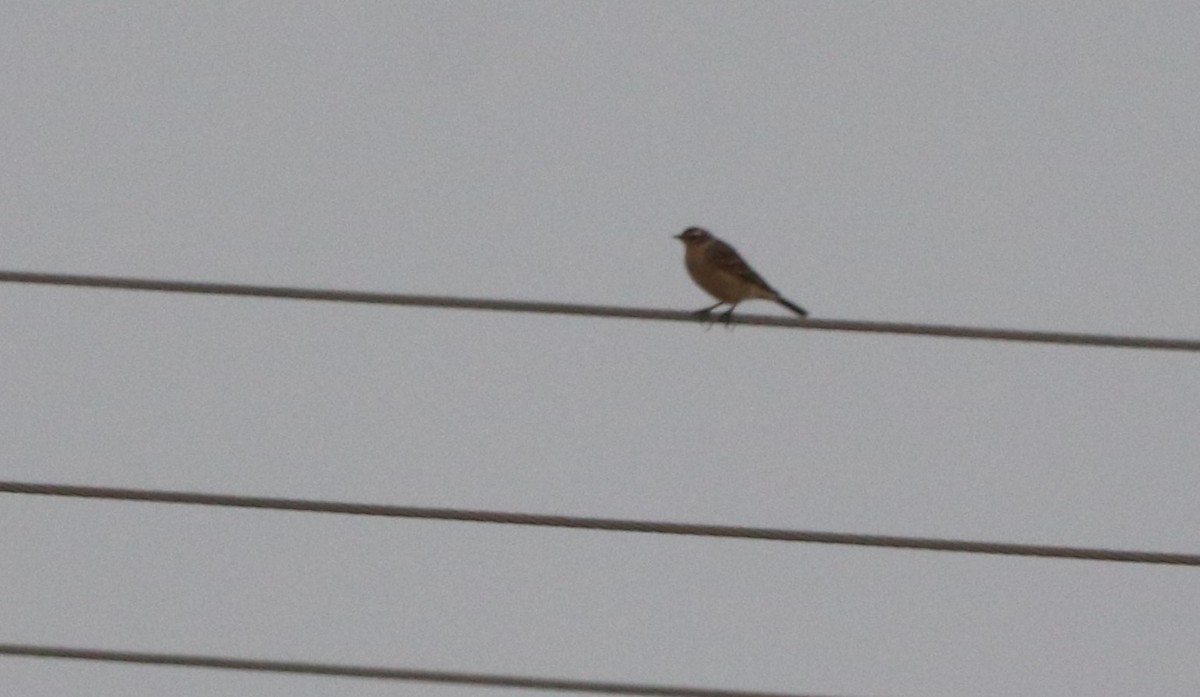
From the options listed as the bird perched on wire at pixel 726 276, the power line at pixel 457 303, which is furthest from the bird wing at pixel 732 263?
the power line at pixel 457 303

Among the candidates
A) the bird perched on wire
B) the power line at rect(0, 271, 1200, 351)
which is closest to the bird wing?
the bird perched on wire

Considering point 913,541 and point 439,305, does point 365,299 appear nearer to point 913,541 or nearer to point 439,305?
point 439,305

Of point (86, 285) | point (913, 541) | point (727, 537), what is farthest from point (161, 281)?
point (913, 541)

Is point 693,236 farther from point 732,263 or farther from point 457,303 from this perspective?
point 457,303

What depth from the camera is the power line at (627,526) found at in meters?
7.46

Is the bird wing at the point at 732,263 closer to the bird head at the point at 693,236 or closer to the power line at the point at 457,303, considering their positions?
the bird head at the point at 693,236

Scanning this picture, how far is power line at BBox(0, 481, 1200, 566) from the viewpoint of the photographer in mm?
7461

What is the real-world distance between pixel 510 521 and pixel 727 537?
0.63 m

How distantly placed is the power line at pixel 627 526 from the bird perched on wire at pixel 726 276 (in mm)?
5085

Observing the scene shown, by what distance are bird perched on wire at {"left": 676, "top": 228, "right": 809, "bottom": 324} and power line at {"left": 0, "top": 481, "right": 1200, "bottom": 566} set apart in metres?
5.09

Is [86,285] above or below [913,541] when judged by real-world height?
above

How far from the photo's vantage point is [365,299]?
7918mm

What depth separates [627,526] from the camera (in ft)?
24.6

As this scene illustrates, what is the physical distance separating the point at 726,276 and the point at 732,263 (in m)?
0.14
